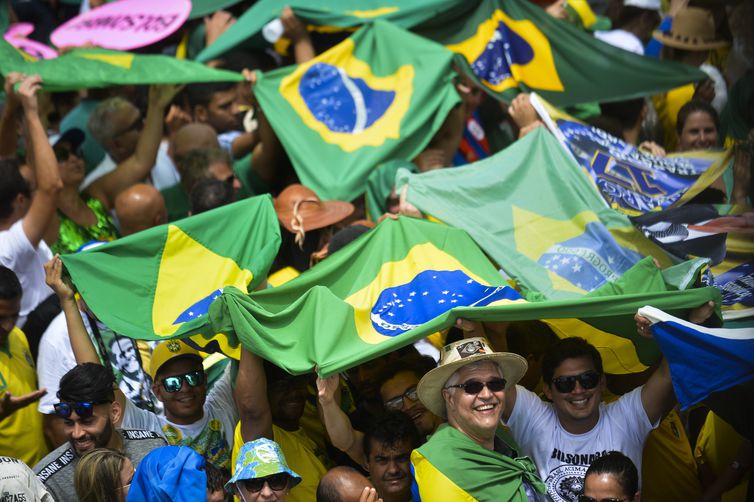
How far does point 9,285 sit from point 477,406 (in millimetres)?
2676

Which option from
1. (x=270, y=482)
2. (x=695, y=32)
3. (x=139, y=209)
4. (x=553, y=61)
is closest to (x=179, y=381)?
(x=270, y=482)

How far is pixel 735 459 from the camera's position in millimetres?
6414

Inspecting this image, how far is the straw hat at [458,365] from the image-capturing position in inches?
240

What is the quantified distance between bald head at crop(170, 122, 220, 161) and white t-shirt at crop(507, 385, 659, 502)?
387 centimetres

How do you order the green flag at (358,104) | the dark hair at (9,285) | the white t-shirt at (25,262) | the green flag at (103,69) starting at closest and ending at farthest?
the dark hair at (9,285) < the white t-shirt at (25,262) < the green flag at (103,69) < the green flag at (358,104)

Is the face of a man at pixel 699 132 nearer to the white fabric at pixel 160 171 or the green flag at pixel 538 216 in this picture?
the green flag at pixel 538 216

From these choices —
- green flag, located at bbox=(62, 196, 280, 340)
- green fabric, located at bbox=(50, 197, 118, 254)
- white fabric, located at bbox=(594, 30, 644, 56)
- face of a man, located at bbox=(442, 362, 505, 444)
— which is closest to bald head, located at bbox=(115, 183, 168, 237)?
green fabric, located at bbox=(50, 197, 118, 254)

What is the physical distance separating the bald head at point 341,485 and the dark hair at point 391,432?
11.4 inches

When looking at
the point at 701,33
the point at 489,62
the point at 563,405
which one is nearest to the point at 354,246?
the point at 563,405

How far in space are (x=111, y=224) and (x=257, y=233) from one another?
6.73ft

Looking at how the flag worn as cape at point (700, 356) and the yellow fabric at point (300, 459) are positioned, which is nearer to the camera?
the flag worn as cape at point (700, 356)

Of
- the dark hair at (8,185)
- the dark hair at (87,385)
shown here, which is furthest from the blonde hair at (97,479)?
the dark hair at (8,185)

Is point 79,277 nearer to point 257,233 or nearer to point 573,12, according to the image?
point 257,233

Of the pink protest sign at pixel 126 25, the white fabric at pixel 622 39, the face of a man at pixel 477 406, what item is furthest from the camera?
the white fabric at pixel 622 39
